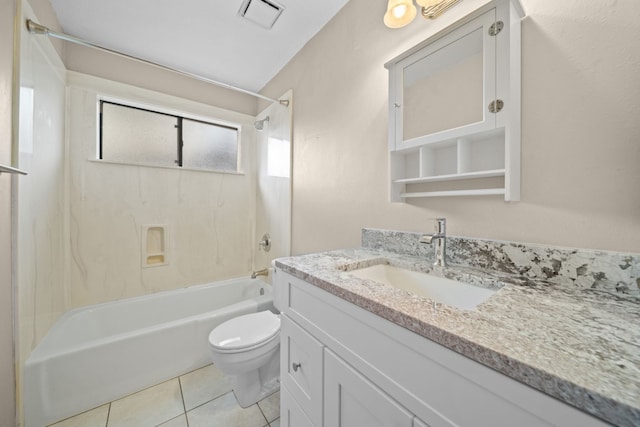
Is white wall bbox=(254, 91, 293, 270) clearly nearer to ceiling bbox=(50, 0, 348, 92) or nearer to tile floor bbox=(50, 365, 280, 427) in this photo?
ceiling bbox=(50, 0, 348, 92)

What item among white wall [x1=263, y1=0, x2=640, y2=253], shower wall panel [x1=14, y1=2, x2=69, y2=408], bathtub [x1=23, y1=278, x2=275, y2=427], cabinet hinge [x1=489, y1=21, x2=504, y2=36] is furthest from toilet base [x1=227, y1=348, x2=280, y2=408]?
cabinet hinge [x1=489, y1=21, x2=504, y2=36]

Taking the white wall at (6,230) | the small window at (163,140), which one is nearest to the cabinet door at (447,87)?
the white wall at (6,230)

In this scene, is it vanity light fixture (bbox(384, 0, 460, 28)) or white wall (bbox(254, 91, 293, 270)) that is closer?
vanity light fixture (bbox(384, 0, 460, 28))

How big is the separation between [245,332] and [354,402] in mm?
992

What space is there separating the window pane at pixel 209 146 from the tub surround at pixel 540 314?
205 cm

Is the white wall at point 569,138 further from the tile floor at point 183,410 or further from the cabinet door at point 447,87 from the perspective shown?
the tile floor at point 183,410

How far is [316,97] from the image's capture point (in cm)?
172

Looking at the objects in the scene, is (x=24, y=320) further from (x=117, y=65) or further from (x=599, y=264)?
(x=599, y=264)

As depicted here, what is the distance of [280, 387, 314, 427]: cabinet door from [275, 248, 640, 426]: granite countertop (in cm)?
54

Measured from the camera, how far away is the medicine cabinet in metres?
0.78

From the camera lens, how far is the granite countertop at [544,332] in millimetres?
302

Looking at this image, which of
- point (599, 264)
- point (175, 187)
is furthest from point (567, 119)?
point (175, 187)

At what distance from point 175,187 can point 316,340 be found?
7.05 ft

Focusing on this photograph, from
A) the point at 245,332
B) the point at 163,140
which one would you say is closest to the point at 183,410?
the point at 245,332
